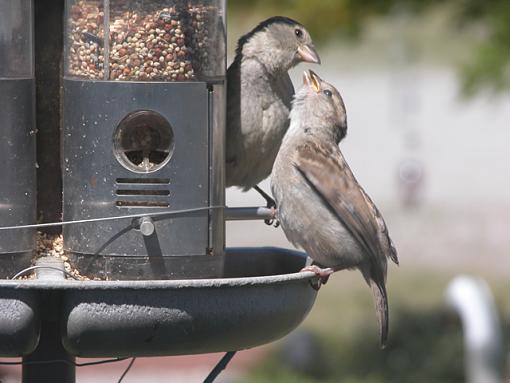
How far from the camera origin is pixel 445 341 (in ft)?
37.3

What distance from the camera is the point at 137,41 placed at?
4301 mm

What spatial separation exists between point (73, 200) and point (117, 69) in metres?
0.50

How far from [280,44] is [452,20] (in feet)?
12.9

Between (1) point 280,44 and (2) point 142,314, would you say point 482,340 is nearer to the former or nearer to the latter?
(1) point 280,44

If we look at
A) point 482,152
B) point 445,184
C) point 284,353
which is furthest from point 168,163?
point 482,152

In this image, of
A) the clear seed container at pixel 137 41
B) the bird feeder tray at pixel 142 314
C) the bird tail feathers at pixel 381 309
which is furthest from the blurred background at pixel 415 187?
the bird feeder tray at pixel 142 314

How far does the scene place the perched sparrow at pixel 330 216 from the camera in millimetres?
4891

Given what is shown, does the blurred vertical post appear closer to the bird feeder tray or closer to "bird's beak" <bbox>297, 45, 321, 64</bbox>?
Result: "bird's beak" <bbox>297, 45, 321, 64</bbox>

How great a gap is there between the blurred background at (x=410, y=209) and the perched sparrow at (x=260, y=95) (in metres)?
1.63

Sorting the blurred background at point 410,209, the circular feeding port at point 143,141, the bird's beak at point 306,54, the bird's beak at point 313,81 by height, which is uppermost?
the bird's beak at point 306,54

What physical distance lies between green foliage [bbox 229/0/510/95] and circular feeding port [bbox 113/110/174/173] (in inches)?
186

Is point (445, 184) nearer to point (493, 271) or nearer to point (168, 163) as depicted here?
point (493, 271)

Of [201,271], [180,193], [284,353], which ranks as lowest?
[284,353]

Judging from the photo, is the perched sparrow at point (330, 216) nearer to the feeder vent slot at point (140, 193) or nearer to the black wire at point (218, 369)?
the black wire at point (218, 369)
